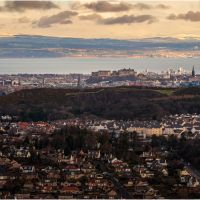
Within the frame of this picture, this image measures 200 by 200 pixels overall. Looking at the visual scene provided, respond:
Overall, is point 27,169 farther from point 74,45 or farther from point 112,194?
point 74,45

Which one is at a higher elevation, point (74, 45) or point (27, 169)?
point (74, 45)

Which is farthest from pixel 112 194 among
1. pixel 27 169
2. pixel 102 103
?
pixel 102 103

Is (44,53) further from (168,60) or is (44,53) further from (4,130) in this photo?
(4,130)

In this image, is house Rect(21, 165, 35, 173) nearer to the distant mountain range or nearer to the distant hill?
the distant hill

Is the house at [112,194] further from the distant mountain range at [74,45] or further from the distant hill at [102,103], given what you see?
the distant mountain range at [74,45]

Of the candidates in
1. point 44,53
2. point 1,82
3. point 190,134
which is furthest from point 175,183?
point 44,53

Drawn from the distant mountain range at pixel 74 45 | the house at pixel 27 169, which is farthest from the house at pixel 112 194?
the distant mountain range at pixel 74 45
